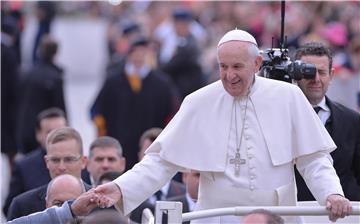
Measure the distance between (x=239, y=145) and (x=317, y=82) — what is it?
111cm

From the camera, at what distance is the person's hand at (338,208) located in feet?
22.6

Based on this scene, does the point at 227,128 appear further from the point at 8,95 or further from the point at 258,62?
the point at 8,95

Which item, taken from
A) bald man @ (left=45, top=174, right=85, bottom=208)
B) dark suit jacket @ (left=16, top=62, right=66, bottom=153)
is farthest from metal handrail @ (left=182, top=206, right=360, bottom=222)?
dark suit jacket @ (left=16, top=62, right=66, bottom=153)

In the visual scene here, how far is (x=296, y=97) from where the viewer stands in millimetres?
7590

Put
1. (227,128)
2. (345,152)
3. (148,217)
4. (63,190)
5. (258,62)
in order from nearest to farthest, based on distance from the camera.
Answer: (258,62), (227,128), (148,217), (63,190), (345,152)

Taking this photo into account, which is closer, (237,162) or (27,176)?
(237,162)

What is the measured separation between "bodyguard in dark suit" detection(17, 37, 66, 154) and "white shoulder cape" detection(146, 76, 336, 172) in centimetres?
822

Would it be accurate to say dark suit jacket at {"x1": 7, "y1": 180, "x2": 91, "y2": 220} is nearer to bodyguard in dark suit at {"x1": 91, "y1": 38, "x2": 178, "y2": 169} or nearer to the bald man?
the bald man

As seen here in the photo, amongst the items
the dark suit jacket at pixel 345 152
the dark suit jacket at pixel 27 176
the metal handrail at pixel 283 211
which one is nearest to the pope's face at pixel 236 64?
the metal handrail at pixel 283 211

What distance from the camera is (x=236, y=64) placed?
289 inches

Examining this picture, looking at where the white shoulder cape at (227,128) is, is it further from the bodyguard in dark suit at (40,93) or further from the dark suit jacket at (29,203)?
the bodyguard in dark suit at (40,93)

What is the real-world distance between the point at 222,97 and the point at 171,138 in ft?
1.24

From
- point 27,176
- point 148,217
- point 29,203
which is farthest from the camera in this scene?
point 27,176

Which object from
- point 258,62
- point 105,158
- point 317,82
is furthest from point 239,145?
point 105,158
